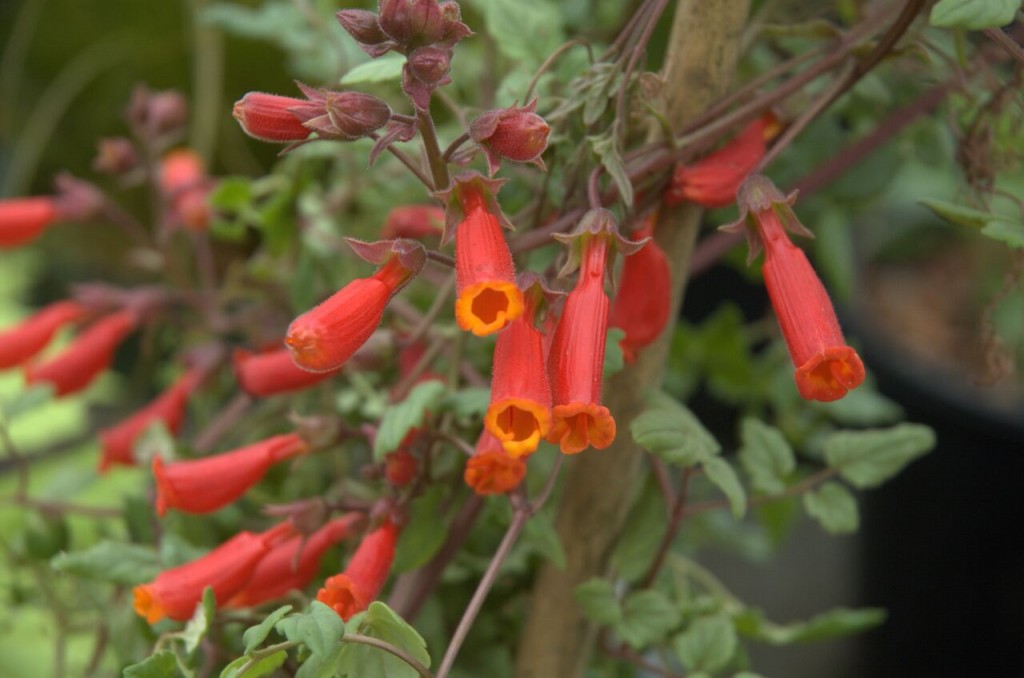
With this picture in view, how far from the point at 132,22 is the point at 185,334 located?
0.71m

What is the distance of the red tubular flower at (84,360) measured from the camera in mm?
700

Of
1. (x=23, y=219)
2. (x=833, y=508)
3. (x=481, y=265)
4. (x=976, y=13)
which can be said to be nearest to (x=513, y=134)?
(x=481, y=265)

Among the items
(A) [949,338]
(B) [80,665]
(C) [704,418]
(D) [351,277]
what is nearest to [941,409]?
(A) [949,338]

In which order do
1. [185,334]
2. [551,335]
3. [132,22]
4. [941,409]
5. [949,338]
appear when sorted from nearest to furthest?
[551,335], [185,334], [941,409], [949,338], [132,22]

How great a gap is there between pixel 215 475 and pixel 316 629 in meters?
0.15

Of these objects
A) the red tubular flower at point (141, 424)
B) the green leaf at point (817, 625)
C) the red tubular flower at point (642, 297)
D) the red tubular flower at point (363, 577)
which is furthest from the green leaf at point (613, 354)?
the red tubular flower at point (141, 424)

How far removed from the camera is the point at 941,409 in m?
1.10

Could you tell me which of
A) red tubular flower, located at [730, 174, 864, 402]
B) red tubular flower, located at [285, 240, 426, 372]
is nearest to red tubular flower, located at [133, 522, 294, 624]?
red tubular flower, located at [285, 240, 426, 372]

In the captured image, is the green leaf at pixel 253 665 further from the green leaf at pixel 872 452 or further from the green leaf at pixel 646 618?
the green leaf at pixel 872 452

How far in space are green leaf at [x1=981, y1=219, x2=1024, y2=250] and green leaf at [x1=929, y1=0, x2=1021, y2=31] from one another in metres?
0.07

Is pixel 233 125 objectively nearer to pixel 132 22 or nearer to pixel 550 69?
pixel 132 22

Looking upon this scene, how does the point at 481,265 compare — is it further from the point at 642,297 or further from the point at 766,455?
the point at 766,455

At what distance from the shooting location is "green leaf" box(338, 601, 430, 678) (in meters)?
0.37

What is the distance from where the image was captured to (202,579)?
436 mm
